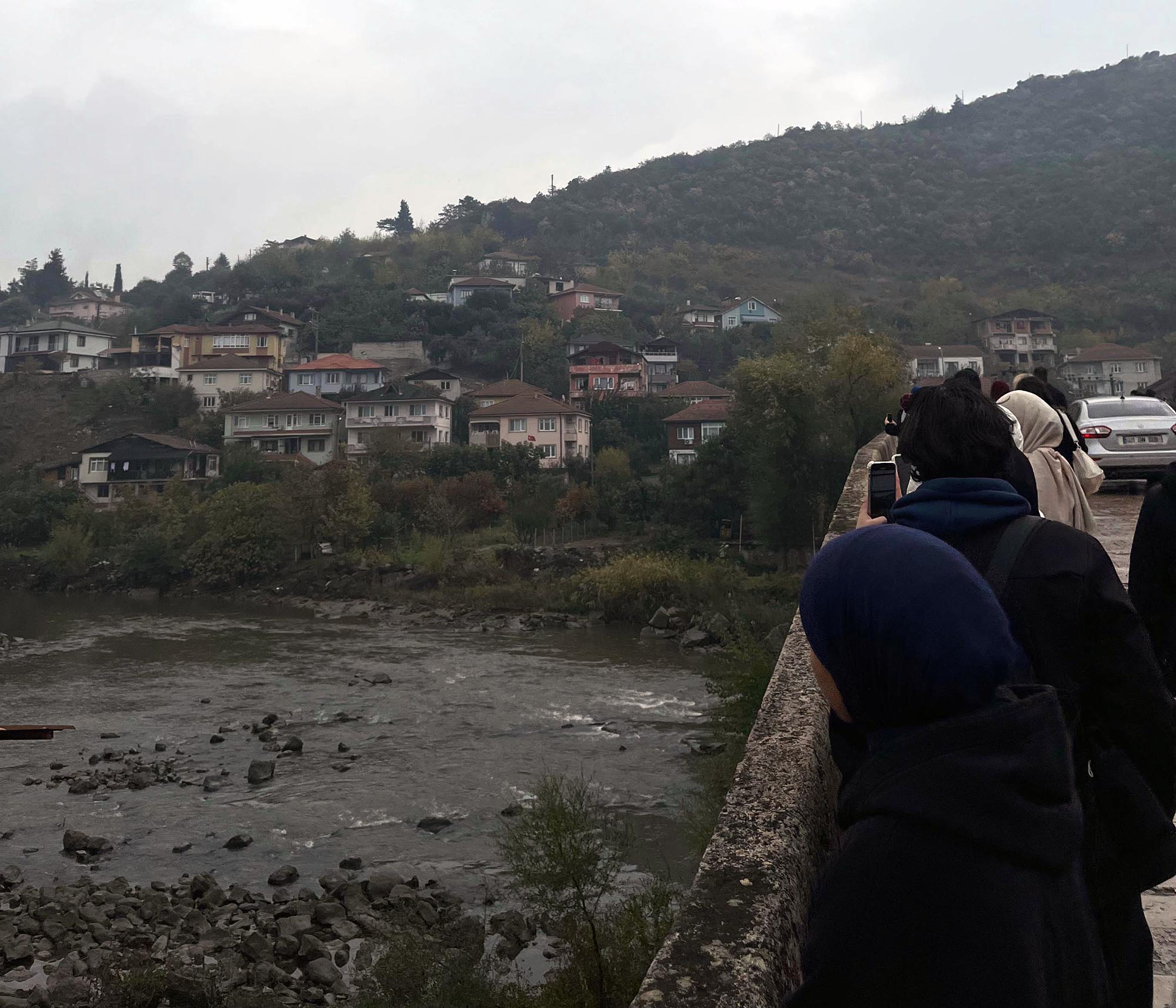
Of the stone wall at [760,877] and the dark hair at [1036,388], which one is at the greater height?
the dark hair at [1036,388]

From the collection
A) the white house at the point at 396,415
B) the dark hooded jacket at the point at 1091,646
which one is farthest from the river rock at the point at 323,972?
the white house at the point at 396,415

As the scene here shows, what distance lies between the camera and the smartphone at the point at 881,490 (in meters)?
3.06

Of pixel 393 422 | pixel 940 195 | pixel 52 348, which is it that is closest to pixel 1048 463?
A: pixel 393 422

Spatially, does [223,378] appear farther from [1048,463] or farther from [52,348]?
[1048,463]

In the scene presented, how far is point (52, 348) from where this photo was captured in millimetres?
70000

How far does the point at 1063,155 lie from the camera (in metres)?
125

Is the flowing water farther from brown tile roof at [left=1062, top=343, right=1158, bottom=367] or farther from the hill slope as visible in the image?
the hill slope

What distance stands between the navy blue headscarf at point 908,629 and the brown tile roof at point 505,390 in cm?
5575

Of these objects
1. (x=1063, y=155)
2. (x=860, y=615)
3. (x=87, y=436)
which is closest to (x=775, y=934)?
(x=860, y=615)

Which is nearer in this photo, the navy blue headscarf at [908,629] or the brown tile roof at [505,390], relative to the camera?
the navy blue headscarf at [908,629]

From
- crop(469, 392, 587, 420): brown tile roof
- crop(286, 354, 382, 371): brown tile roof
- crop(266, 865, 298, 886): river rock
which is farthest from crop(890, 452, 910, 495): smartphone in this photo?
crop(286, 354, 382, 371): brown tile roof

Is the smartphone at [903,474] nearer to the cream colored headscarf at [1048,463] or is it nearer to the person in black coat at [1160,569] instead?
the person in black coat at [1160,569]

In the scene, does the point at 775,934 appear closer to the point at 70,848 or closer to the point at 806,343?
the point at 70,848

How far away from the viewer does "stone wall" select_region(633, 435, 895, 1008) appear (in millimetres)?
2143
